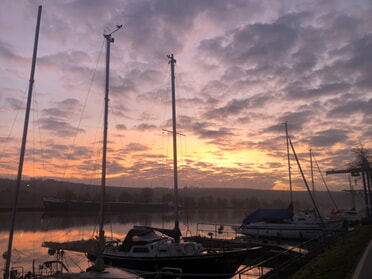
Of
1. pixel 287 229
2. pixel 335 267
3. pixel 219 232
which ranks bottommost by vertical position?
pixel 219 232

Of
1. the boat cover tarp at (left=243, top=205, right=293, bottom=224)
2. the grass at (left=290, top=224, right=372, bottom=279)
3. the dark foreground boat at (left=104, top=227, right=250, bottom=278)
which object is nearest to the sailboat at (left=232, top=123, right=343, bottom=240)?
the boat cover tarp at (left=243, top=205, right=293, bottom=224)

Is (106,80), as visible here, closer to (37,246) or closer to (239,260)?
(239,260)

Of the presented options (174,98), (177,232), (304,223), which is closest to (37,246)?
(177,232)

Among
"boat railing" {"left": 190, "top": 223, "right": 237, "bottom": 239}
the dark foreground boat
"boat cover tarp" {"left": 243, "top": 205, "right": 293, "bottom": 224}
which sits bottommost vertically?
"boat railing" {"left": 190, "top": 223, "right": 237, "bottom": 239}

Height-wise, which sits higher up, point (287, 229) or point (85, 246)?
point (85, 246)

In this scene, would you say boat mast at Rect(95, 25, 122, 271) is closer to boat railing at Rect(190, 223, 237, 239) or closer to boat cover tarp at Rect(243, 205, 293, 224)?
boat railing at Rect(190, 223, 237, 239)

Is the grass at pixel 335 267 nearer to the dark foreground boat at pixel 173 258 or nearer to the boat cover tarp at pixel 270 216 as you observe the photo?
the dark foreground boat at pixel 173 258

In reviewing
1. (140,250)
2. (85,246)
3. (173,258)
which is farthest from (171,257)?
(85,246)

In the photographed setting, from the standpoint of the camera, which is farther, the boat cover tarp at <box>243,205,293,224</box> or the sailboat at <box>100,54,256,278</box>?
the boat cover tarp at <box>243,205,293,224</box>

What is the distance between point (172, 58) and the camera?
3275 centimetres

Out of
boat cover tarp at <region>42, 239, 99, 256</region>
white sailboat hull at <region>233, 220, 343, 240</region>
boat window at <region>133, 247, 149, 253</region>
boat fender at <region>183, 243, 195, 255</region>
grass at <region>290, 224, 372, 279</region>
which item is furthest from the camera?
white sailboat hull at <region>233, 220, 343, 240</region>

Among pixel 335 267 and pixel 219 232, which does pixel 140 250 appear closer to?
pixel 335 267

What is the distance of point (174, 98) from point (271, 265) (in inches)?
756

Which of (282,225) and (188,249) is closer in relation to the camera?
(188,249)
